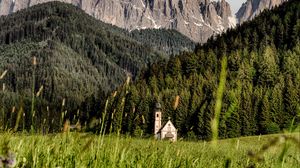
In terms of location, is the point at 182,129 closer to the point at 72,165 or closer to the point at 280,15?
the point at 280,15

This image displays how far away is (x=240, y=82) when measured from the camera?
10688 cm

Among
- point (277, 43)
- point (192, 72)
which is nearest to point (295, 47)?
point (277, 43)

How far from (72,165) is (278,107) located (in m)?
110

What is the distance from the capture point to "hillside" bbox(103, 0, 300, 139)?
10862 centimetres

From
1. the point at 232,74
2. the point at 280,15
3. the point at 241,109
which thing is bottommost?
the point at 241,109

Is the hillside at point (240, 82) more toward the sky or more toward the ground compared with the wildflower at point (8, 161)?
more toward the sky

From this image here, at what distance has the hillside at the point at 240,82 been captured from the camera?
109m

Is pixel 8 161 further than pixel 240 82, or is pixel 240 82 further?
pixel 240 82

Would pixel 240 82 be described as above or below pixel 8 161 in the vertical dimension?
above

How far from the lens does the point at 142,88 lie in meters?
145

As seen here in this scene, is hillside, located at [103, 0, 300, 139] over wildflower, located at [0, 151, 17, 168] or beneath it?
over

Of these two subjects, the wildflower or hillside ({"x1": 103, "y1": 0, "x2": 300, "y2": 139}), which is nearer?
the wildflower

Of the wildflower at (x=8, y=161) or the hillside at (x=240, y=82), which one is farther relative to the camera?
the hillside at (x=240, y=82)

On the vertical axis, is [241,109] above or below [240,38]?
below
